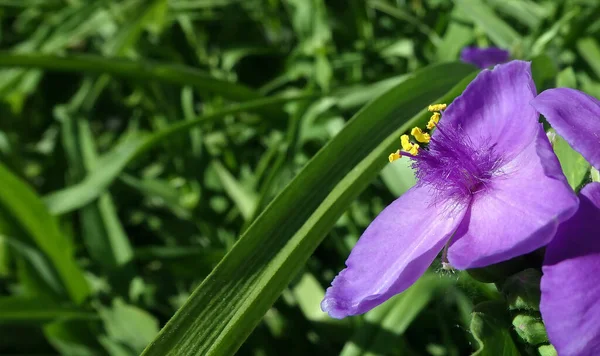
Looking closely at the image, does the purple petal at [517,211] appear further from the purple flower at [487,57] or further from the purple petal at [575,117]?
the purple flower at [487,57]

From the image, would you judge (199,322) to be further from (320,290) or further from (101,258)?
(101,258)

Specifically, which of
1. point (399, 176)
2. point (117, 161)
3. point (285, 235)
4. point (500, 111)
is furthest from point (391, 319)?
point (117, 161)

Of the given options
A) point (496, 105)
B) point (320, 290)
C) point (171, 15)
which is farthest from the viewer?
point (171, 15)

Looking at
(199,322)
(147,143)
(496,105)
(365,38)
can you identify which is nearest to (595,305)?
(496,105)

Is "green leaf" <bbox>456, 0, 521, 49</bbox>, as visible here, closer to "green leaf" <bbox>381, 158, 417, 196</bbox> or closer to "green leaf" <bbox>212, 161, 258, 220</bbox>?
"green leaf" <bbox>381, 158, 417, 196</bbox>

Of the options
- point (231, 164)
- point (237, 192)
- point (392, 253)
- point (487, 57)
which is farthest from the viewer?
point (231, 164)

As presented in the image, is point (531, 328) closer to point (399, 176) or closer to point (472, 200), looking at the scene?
point (472, 200)

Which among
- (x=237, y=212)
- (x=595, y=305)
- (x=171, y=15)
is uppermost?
(x=171, y=15)
